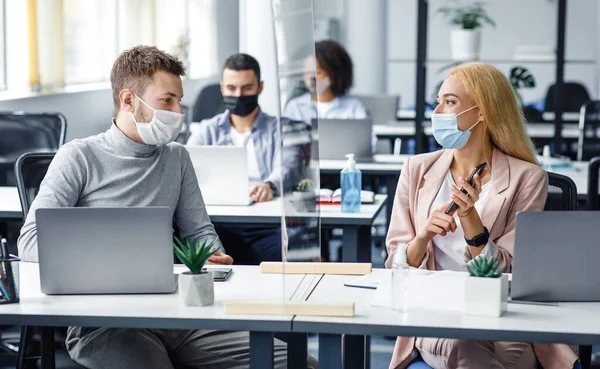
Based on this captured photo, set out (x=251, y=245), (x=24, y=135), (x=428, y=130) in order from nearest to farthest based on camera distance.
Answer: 1. (x=251, y=245)
2. (x=24, y=135)
3. (x=428, y=130)

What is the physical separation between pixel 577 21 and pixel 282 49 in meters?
9.62

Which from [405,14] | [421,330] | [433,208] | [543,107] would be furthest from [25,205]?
[405,14]

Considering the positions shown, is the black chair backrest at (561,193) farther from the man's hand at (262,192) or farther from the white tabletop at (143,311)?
the man's hand at (262,192)

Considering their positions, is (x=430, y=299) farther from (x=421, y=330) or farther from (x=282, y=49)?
(x=282, y=49)

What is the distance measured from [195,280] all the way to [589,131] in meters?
4.46

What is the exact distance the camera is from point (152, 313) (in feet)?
6.17

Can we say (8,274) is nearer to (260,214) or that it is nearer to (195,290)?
(195,290)

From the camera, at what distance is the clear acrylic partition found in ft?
5.98

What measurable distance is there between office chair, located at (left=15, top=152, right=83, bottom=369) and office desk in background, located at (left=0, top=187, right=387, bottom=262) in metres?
0.47

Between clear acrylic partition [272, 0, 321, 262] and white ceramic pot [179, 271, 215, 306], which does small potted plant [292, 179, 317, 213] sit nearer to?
clear acrylic partition [272, 0, 321, 262]

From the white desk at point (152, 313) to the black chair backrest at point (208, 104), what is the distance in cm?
488

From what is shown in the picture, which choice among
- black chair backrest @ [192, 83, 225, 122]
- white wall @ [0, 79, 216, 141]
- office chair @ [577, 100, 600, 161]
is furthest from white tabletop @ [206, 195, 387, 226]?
black chair backrest @ [192, 83, 225, 122]

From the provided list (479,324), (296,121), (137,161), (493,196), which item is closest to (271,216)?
(137,161)

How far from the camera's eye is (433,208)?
2.48 meters
